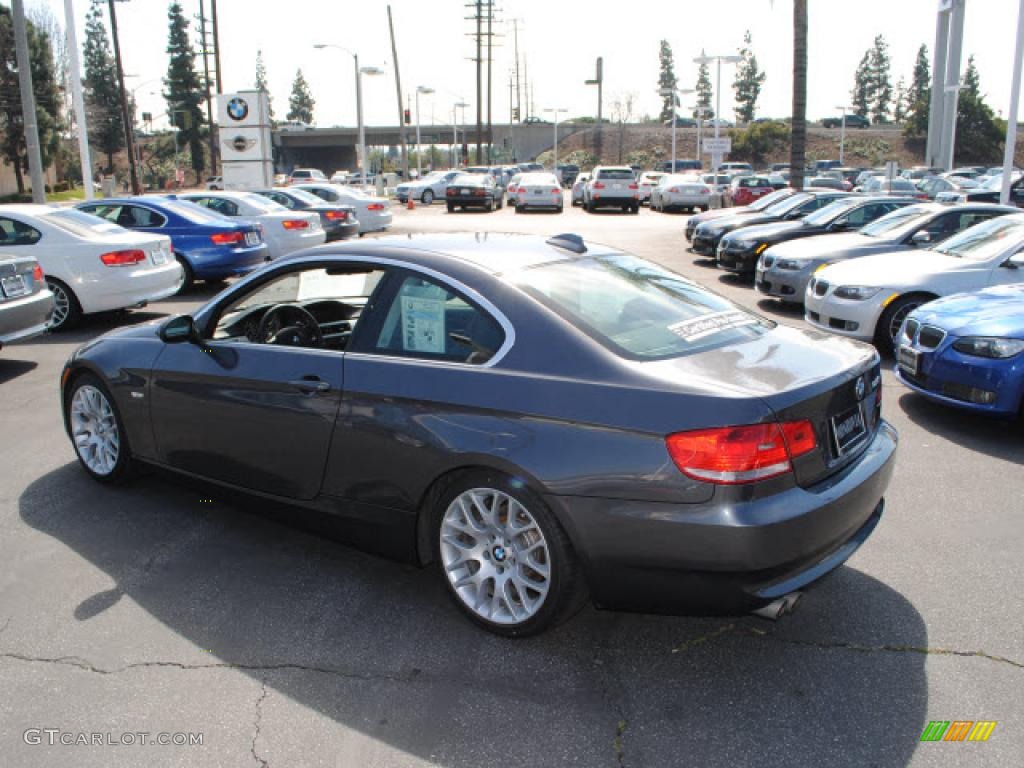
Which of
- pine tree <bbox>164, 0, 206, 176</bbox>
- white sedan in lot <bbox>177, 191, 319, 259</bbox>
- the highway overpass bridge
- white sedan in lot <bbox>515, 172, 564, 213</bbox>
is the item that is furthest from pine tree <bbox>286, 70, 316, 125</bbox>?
white sedan in lot <bbox>177, 191, 319, 259</bbox>

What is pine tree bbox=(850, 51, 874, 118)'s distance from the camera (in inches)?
4831

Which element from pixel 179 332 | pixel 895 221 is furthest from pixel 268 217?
pixel 179 332

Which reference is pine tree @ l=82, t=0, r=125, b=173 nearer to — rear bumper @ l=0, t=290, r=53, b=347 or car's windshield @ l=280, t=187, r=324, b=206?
car's windshield @ l=280, t=187, r=324, b=206

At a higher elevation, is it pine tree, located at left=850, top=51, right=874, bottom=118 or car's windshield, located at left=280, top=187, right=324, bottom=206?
pine tree, located at left=850, top=51, right=874, bottom=118

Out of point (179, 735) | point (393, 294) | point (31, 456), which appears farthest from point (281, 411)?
point (31, 456)

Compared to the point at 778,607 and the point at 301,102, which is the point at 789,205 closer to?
the point at 778,607

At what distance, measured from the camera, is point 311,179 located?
59.2 metres

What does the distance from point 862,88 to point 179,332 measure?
136m

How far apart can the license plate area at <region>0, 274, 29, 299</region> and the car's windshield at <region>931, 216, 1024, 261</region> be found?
375 inches

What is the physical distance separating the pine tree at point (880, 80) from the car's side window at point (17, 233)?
427 ft

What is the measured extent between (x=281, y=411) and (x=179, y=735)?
1.51 meters

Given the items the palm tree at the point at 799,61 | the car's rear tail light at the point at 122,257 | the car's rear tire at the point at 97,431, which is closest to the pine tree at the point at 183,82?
the palm tree at the point at 799,61

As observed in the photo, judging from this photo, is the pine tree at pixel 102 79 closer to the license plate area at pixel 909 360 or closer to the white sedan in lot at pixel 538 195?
the white sedan in lot at pixel 538 195

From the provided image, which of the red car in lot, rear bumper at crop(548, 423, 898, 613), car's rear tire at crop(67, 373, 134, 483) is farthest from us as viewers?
the red car in lot
